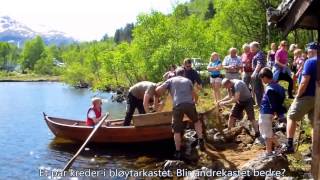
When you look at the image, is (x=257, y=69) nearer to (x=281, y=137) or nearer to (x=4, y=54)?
(x=281, y=137)

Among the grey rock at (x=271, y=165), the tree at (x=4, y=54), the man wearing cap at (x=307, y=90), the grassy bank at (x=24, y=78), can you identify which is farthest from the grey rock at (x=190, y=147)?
the tree at (x=4, y=54)

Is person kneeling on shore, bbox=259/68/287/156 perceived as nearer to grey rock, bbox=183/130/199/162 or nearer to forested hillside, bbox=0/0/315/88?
grey rock, bbox=183/130/199/162

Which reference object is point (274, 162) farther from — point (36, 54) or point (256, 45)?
point (36, 54)

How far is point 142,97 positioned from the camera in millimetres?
14477

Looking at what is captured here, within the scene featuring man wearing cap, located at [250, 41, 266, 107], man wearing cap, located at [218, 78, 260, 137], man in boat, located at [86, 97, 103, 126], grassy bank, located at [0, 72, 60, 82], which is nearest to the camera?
man wearing cap, located at [218, 78, 260, 137]

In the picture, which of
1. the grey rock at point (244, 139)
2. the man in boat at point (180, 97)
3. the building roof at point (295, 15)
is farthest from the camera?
the grey rock at point (244, 139)

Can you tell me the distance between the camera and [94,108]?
15.4 m

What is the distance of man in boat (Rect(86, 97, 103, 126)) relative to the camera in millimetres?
15358

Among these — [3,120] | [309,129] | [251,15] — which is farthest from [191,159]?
[251,15]

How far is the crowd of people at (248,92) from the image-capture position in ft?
27.9

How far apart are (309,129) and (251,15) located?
25244 millimetres

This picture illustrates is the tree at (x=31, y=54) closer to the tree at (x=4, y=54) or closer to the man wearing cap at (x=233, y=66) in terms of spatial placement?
the tree at (x=4, y=54)

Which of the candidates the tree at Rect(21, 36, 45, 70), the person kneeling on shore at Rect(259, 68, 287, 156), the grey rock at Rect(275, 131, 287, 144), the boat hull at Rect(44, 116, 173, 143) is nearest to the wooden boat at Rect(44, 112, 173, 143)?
the boat hull at Rect(44, 116, 173, 143)

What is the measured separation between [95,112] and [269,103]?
766cm
